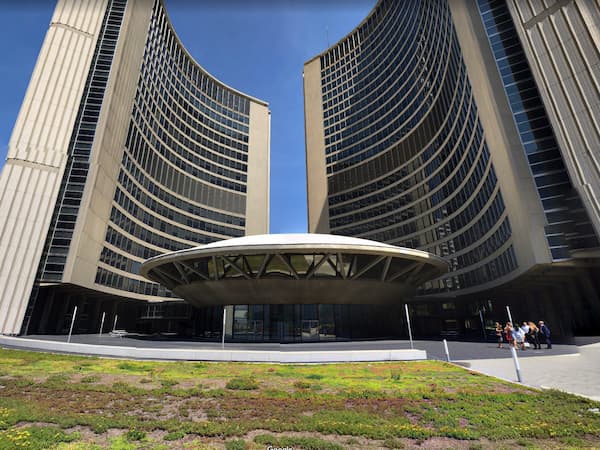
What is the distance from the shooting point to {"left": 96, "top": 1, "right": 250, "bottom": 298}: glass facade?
60906mm

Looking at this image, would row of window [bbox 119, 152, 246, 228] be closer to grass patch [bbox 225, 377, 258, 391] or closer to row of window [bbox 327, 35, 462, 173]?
row of window [bbox 327, 35, 462, 173]

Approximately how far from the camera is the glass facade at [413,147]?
49.5 meters

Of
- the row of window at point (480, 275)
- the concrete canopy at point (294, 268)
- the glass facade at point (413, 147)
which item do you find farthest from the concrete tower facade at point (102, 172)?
the row of window at point (480, 275)

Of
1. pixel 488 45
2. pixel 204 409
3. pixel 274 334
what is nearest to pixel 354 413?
pixel 204 409

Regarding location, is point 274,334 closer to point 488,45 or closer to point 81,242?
point 81,242

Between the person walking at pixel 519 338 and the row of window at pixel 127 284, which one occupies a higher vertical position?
the row of window at pixel 127 284

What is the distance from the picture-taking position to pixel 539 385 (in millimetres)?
11938

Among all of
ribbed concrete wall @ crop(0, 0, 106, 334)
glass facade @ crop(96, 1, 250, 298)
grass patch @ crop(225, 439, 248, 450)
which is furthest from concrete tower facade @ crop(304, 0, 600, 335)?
ribbed concrete wall @ crop(0, 0, 106, 334)

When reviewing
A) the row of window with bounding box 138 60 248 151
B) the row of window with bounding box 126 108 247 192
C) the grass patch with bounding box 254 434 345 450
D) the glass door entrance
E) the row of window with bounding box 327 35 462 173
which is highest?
the row of window with bounding box 138 60 248 151

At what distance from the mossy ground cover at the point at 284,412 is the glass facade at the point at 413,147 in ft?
112

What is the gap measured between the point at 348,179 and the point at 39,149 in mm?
68485

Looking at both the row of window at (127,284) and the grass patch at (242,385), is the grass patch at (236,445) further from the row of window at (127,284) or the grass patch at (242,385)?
the row of window at (127,284)

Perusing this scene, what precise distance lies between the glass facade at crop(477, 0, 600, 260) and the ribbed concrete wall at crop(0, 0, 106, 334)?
199 ft

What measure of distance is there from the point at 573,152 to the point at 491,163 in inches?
410
